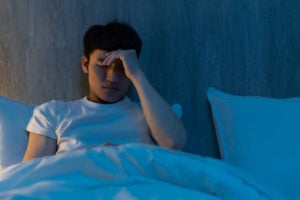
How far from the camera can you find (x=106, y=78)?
1.67 metres

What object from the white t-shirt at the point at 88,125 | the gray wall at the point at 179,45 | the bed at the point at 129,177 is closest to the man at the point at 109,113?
the white t-shirt at the point at 88,125

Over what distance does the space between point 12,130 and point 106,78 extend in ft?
1.11

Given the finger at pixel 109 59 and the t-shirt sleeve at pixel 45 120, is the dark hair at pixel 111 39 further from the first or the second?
the t-shirt sleeve at pixel 45 120

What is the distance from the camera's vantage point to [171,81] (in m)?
1.91

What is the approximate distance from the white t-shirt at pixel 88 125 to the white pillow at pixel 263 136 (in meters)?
0.28

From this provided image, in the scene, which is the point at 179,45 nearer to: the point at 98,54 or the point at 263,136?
the point at 98,54

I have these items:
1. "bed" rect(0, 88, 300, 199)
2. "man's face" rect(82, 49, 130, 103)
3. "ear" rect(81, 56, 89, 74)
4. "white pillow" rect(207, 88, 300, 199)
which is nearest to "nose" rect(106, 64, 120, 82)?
"man's face" rect(82, 49, 130, 103)

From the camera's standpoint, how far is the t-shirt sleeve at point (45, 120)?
5.34 feet

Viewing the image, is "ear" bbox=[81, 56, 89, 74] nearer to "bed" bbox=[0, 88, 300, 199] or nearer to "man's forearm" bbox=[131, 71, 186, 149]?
"man's forearm" bbox=[131, 71, 186, 149]

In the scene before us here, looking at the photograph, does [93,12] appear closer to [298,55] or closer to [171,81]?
[171,81]

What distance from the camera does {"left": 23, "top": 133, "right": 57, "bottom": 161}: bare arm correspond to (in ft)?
5.19

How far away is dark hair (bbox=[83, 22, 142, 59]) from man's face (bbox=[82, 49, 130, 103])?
3 centimetres

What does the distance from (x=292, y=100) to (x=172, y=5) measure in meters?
0.54

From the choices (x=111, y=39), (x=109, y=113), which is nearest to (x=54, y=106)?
(x=109, y=113)
